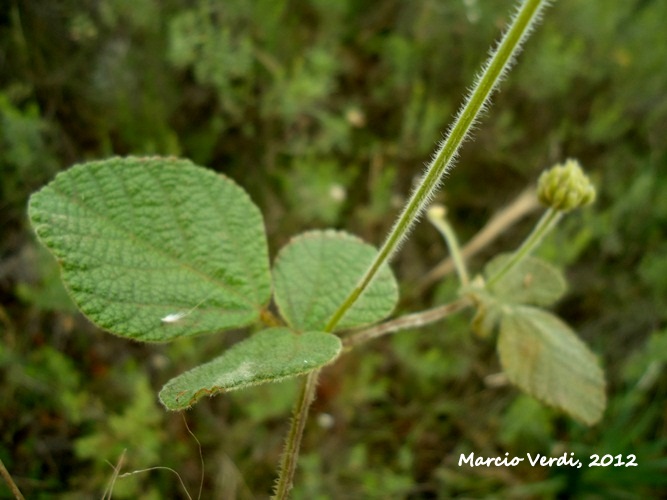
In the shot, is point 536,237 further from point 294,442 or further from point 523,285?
point 294,442

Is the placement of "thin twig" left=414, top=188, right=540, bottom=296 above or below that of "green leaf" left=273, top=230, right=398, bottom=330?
below

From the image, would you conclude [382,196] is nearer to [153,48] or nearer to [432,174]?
[153,48]

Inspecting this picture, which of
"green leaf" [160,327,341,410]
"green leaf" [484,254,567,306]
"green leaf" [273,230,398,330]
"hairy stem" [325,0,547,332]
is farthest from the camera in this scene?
"green leaf" [484,254,567,306]

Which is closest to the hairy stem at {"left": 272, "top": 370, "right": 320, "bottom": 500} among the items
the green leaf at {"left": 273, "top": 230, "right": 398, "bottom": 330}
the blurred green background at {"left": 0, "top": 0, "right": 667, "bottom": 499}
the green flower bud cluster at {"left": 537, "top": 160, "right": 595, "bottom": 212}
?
the green leaf at {"left": 273, "top": 230, "right": 398, "bottom": 330}

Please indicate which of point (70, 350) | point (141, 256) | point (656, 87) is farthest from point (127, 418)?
point (656, 87)

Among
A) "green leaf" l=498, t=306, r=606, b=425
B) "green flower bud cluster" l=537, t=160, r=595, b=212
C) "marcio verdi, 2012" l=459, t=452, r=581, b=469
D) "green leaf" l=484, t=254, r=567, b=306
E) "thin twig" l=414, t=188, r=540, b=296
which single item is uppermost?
"green flower bud cluster" l=537, t=160, r=595, b=212

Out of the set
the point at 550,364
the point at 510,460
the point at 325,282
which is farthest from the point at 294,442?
the point at 510,460

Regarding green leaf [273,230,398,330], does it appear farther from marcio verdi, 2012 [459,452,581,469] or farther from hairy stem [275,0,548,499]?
marcio verdi, 2012 [459,452,581,469]
